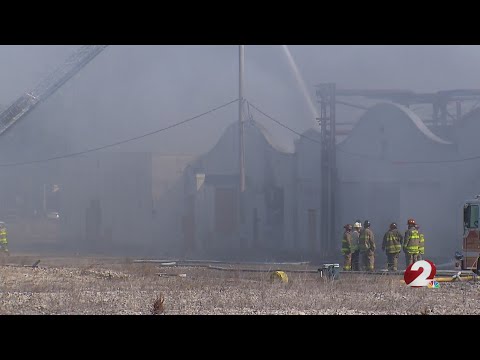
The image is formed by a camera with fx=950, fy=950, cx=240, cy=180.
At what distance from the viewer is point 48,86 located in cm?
3281

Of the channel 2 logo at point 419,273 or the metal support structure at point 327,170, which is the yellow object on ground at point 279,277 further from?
the metal support structure at point 327,170

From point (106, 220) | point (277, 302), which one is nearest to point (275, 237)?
point (106, 220)

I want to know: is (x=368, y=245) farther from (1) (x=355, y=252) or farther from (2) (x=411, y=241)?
(2) (x=411, y=241)

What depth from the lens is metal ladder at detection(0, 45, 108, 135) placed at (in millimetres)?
32250

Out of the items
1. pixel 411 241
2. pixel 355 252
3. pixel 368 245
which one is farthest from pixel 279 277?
pixel 355 252

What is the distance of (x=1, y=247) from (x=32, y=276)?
11.1 meters

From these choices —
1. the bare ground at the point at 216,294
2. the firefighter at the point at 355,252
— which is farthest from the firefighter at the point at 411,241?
the bare ground at the point at 216,294

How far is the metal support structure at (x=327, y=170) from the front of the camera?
30.4 m

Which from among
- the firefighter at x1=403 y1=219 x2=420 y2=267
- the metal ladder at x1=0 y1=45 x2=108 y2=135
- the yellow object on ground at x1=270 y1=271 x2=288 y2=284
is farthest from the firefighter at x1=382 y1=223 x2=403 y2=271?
the metal ladder at x1=0 y1=45 x2=108 y2=135

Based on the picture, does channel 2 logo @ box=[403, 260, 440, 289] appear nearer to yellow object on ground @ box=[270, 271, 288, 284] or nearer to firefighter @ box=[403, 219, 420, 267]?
yellow object on ground @ box=[270, 271, 288, 284]

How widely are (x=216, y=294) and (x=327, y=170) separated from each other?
15141 mm

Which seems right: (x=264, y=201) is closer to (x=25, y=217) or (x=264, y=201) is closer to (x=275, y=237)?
(x=275, y=237)

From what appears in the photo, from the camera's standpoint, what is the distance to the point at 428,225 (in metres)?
30.8

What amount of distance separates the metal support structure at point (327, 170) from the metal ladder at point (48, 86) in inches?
321
